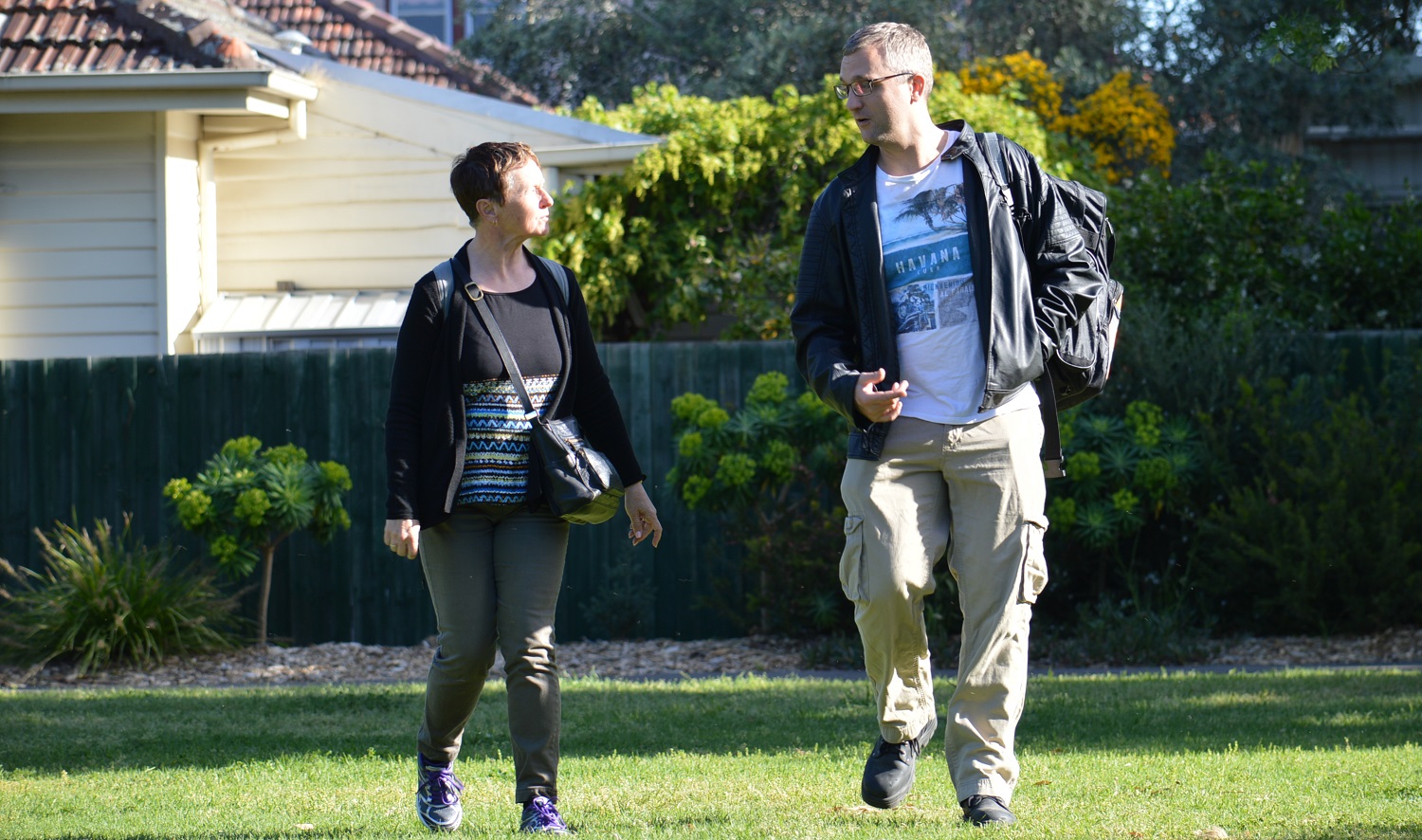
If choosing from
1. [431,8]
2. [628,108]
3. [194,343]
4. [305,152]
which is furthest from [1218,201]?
[431,8]

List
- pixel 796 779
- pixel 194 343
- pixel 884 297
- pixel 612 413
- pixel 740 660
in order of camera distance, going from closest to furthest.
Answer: pixel 884 297 < pixel 612 413 < pixel 796 779 < pixel 740 660 < pixel 194 343

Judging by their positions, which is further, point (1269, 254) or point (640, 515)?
point (1269, 254)

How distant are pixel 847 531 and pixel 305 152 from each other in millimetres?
8457

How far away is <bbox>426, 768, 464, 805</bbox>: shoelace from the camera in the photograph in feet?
14.0

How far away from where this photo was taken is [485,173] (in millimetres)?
4273

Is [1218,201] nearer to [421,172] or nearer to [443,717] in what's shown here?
[421,172]

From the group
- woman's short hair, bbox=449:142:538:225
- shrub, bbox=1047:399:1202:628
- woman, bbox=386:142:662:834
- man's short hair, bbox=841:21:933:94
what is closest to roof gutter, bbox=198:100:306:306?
shrub, bbox=1047:399:1202:628

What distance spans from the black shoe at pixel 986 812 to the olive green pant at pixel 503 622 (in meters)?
1.11

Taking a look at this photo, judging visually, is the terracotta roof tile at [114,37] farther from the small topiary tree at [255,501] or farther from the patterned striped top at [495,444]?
the patterned striped top at [495,444]

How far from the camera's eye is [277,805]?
4.81m

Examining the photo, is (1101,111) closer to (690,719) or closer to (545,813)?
(690,719)

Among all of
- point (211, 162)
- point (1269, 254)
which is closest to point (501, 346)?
point (211, 162)

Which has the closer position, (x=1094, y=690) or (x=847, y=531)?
(x=847, y=531)

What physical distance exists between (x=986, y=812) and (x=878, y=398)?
1105 millimetres
